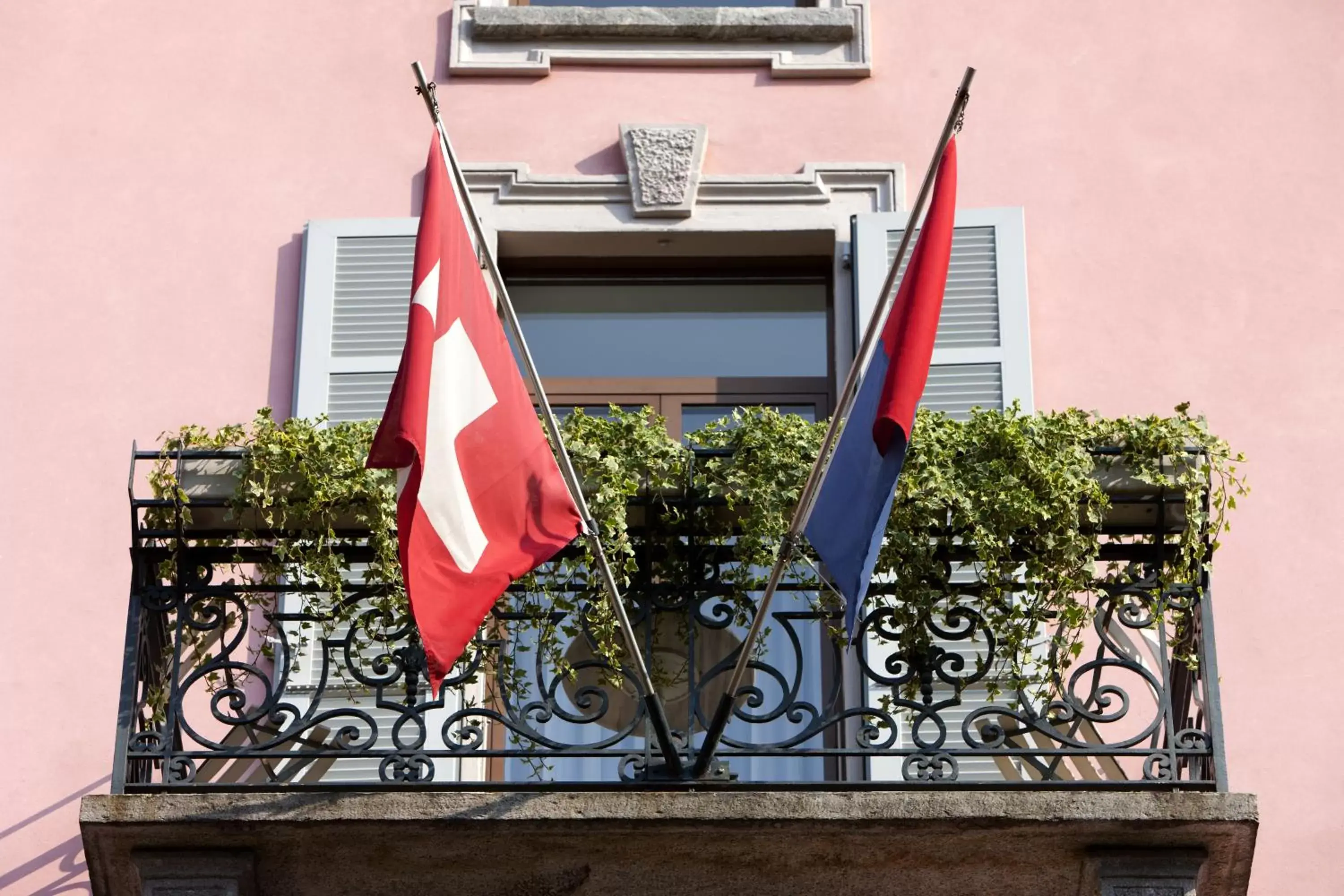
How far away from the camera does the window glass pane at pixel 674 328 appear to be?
8.63 meters

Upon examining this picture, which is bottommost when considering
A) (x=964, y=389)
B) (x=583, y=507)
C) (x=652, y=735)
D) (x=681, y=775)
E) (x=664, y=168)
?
(x=681, y=775)

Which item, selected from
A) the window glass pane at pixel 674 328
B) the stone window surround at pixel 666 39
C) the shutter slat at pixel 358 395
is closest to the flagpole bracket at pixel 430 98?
the shutter slat at pixel 358 395

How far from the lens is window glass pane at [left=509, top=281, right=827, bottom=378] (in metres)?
8.63

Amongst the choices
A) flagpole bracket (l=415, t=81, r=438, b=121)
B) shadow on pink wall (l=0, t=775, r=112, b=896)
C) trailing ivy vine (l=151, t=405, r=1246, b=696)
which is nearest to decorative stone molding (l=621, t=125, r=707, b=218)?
trailing ivy vine (l=151, t=405, r=1246, b=696)

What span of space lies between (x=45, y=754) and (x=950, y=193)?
3.22 metres

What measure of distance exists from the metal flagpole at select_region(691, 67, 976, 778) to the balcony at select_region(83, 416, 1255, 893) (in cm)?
14

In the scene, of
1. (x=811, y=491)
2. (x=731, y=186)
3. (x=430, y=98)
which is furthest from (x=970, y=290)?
(x=430, y=98)

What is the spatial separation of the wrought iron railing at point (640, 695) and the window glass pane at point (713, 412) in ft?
3.48

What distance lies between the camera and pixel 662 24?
891cm

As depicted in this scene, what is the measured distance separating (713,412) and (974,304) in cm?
93

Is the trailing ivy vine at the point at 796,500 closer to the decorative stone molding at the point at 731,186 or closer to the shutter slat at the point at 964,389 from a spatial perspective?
the shutter slat at the point at 964,389

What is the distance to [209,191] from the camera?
870 centimetres

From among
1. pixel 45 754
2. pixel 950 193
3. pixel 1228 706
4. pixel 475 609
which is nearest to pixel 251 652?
pixel 45 754

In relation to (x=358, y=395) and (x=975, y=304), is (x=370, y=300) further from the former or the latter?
(x=975, y=304)
